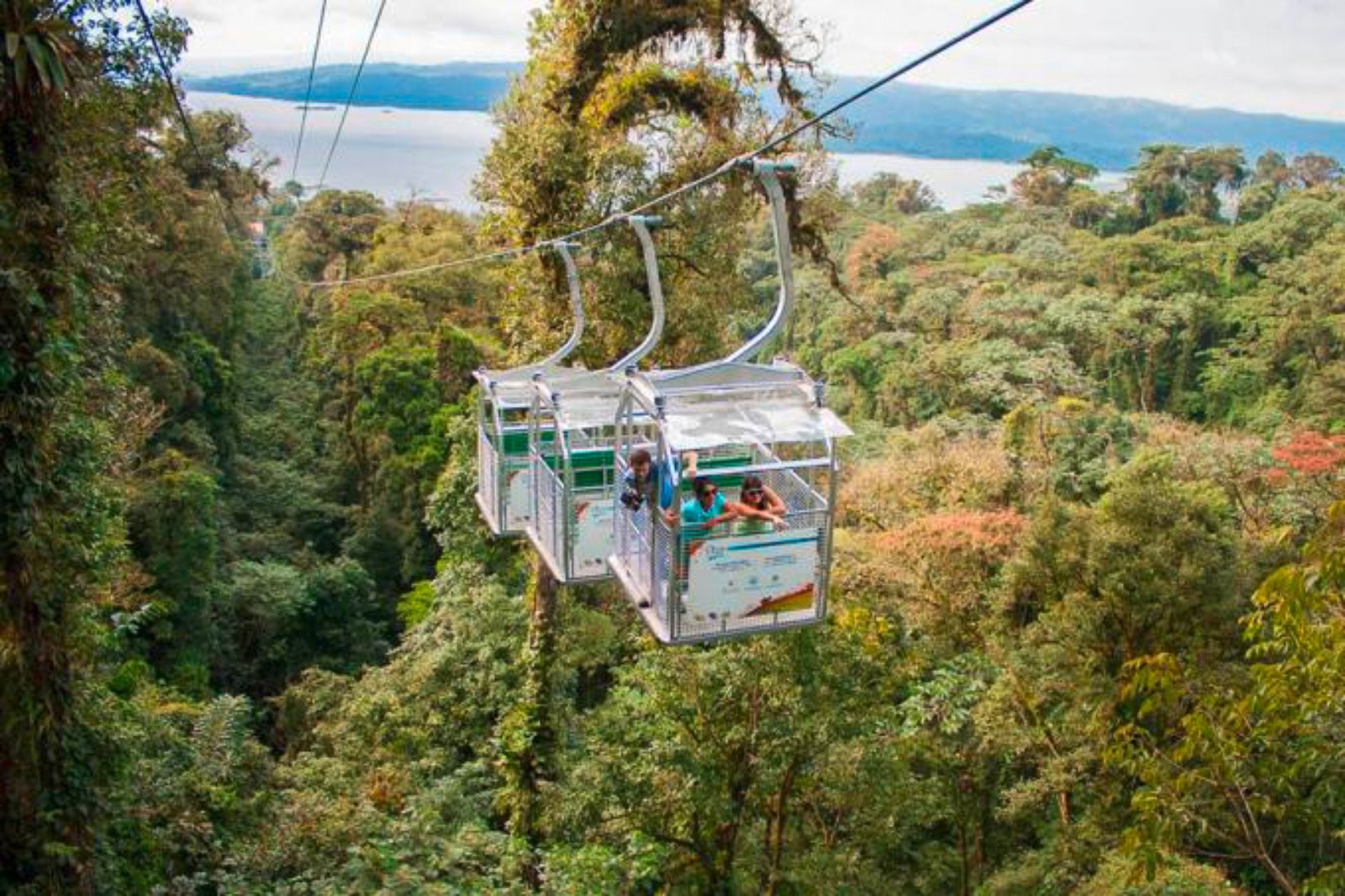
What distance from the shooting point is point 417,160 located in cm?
11081

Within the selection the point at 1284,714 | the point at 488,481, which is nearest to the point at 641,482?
the point at 488,481

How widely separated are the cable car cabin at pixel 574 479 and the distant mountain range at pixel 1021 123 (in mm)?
57077

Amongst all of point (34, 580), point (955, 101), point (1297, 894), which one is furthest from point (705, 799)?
point (955, 101)

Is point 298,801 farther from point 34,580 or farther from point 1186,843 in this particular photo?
point 1186,843

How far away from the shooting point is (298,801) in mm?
8508

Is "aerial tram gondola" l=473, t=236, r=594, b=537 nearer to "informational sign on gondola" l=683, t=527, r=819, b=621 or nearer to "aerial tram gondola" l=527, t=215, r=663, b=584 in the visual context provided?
"aerial tram gondola" l=527, t=215, r=663, b=584

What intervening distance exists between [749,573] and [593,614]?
8.84m

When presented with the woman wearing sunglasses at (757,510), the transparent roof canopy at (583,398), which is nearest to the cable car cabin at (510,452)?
the transparent roof canopy at (583,398)

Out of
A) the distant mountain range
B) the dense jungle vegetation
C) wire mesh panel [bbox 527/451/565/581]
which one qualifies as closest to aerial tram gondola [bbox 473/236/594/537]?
wire mesh panel [bbox 527/451/565/581]

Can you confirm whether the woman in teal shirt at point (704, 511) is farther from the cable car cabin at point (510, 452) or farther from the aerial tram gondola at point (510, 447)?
the aerial tram gondola at point (510, 447)

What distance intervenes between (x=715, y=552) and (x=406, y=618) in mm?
15332

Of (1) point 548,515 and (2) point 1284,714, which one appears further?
(1) point 548,515

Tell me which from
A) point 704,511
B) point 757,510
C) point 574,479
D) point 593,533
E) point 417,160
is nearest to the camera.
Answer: point 757,510

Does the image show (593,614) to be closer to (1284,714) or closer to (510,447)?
(510,447)
